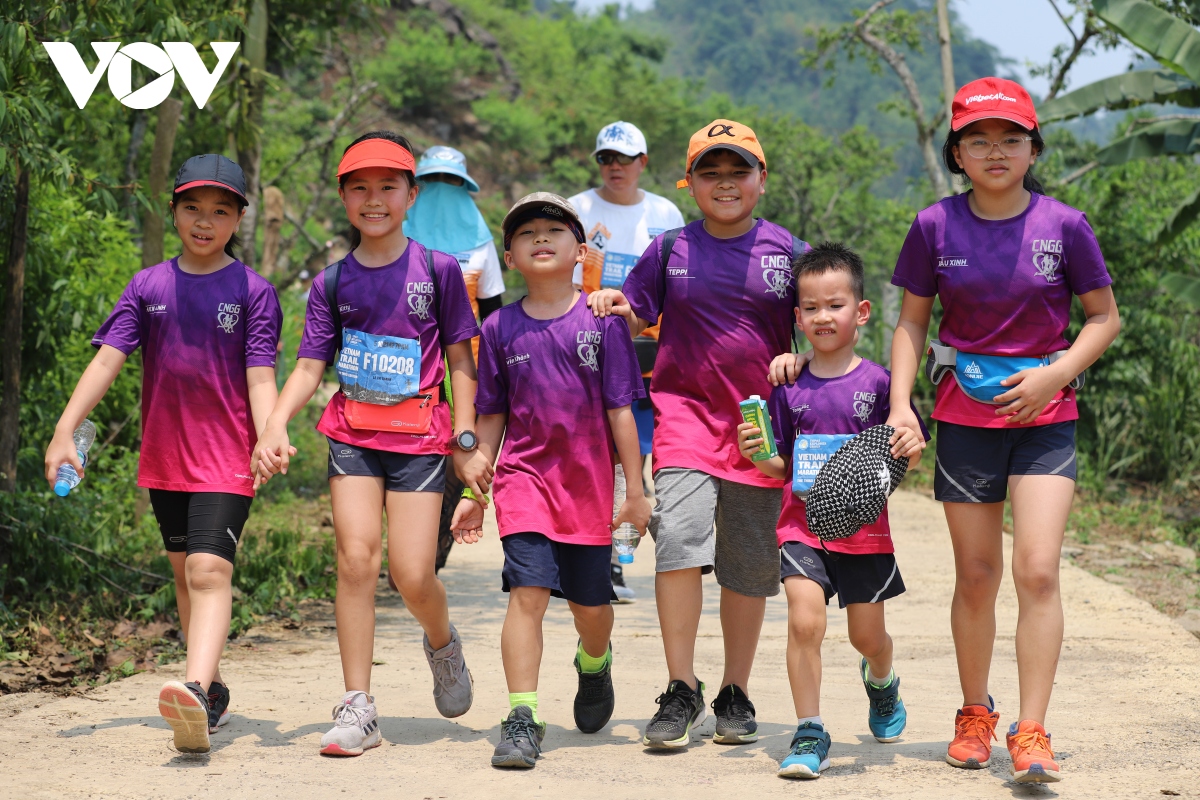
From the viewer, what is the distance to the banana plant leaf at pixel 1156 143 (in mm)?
12859

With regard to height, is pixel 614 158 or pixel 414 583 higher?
pixel 614 158

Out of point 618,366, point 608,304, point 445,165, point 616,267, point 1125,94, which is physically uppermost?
point 1125,94

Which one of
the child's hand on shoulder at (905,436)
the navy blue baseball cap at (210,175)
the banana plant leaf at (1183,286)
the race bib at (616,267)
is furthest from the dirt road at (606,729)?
the banana plant leaf at (1183,286)

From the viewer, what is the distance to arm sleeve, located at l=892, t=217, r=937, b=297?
443 cm

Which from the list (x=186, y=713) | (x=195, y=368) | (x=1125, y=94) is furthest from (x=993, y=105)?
(x=1125, y=94)

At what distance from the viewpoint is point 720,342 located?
474 centimetres

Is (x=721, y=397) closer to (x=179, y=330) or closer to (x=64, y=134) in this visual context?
(x=179, y=330)

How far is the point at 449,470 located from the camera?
22.2ft

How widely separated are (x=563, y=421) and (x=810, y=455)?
2.86ft

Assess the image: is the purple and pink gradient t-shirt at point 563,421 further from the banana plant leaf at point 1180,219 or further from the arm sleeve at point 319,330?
the banana plant leaf at point 1180,219

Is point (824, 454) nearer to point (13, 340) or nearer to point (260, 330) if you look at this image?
point (260, 330)

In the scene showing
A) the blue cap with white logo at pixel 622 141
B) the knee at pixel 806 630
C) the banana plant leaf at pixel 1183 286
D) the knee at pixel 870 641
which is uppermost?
the blue cap with white logo at pixel 622 141

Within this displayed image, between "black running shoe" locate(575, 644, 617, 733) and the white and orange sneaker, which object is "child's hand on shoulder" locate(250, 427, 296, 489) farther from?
"black running shoe" locate(575, 644, 617, 733)

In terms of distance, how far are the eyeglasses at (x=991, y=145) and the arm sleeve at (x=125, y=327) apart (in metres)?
3.02
